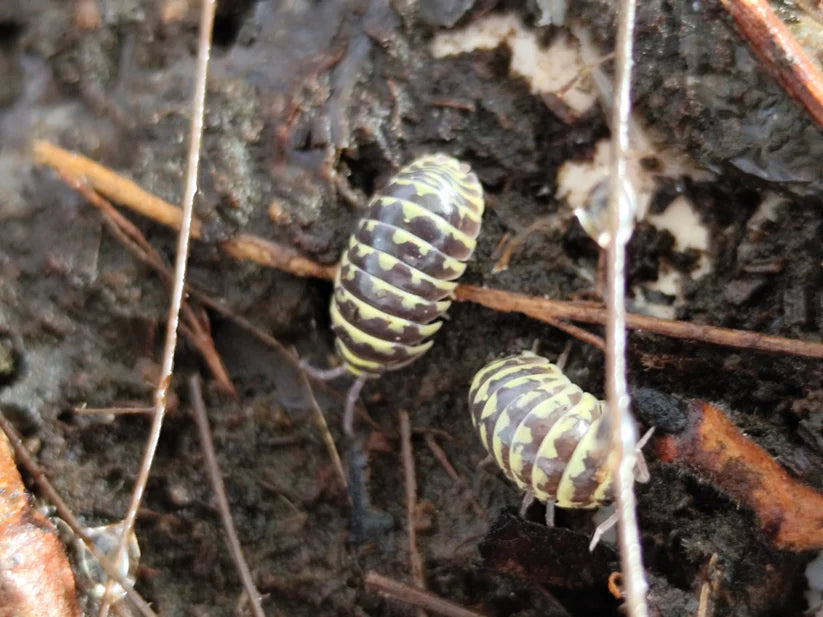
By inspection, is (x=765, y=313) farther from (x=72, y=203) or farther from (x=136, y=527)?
(x=72, y=203)

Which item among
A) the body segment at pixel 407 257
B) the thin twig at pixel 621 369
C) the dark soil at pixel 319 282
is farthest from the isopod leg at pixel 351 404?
the thin twig at pixel 621 369

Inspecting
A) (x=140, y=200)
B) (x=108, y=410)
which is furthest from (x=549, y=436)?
(x=140, y=200)

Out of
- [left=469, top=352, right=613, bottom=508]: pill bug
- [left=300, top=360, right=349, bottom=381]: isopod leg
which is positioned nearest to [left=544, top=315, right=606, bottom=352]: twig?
[left=469, top=352, right=613, bottom=508]: pill bug

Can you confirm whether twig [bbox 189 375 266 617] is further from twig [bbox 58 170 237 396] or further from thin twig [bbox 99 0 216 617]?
thin twig [bbox 99 0 216 617]

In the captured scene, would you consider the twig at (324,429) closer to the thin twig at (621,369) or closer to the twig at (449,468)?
the twig at (449,468)

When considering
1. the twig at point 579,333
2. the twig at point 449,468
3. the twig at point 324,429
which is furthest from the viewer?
the twig at point 324,429
